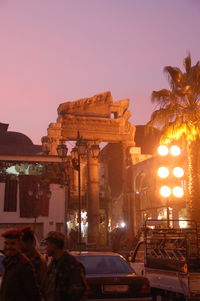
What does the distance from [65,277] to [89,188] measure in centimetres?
3588

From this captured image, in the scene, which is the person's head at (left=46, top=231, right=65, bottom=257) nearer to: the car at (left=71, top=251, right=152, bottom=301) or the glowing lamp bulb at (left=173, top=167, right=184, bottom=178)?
the car at (left=71, top=251, right=152, bottom=301)

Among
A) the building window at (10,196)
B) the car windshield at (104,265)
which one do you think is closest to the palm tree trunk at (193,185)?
the car windshield at (104,265)

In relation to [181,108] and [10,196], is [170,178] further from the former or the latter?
[10,196]

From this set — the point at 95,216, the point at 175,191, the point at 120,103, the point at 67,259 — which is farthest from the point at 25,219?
the point at 67,259

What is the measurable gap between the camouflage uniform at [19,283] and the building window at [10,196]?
30455 millimetres

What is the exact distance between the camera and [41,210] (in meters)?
35.1

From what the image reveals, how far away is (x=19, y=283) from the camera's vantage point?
183 inches

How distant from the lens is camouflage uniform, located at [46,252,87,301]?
201 inches

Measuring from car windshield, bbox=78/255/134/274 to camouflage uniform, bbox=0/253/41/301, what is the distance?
4783mm

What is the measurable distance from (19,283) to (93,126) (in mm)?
39897

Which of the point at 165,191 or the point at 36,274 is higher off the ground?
the point at 165,191

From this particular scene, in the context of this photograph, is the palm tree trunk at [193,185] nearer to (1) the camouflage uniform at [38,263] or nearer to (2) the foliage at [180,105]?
(2) the foliage at [180,105]

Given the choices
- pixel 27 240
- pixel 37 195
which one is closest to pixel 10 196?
pixel 37 195

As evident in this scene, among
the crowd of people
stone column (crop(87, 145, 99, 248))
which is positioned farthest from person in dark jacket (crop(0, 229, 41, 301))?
stone column (crop(87, 145, 99, 248))
